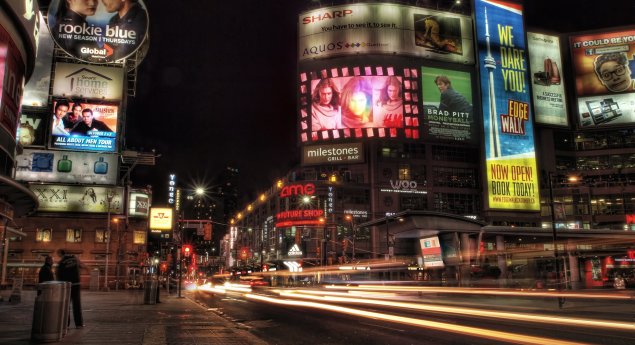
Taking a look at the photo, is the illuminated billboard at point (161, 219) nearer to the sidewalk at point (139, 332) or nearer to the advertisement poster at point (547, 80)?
the sidewalk at point (139, 332)

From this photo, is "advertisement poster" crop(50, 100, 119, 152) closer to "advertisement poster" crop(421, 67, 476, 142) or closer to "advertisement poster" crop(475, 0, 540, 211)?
"advertisement poster" crop(421, 67, 476, 142)

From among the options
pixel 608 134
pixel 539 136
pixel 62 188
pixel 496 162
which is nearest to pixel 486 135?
pixel 496 162

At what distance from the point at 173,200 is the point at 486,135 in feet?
155

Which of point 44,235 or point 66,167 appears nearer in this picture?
point 66,167

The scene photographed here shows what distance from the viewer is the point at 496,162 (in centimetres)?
7775

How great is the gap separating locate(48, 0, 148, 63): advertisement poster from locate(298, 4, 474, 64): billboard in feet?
142

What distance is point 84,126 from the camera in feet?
170

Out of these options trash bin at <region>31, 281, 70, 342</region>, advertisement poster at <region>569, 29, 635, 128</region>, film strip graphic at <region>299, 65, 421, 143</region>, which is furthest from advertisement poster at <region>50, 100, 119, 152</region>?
advertisement poster at <region>569, 29, 635, 128</region>

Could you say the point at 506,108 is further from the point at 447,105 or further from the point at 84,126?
the point at 84,126

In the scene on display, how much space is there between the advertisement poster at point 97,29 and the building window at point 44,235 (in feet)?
75.4

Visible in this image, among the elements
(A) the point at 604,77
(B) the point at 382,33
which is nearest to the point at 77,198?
(B) the point at 382,33

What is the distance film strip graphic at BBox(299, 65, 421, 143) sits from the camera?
258 feet

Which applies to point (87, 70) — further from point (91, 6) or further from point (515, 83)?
point (515, 83)

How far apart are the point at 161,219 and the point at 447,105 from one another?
56227 millimetres
